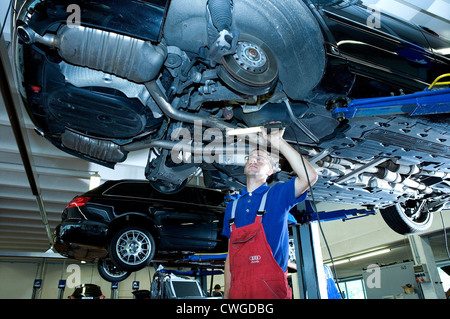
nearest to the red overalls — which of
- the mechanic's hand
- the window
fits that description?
the mechanic's hand

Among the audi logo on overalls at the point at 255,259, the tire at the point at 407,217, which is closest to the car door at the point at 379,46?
the audi logo on overalls at the point at 255,259

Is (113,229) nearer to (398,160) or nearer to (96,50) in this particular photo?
(96,50)

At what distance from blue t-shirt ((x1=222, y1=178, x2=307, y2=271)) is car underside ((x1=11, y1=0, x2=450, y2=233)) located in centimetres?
23

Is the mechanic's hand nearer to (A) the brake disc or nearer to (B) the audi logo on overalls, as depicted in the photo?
(A) the brake disc

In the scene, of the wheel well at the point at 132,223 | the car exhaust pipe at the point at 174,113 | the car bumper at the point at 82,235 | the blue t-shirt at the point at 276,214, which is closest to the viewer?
the blue t-shirt at the point at 276,214

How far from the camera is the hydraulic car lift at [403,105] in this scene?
6.57ft

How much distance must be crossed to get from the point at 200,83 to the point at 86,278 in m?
16.7

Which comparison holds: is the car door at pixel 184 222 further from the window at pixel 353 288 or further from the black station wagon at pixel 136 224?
the window at pixel 353 288

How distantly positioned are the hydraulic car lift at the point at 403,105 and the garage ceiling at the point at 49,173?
2.02m

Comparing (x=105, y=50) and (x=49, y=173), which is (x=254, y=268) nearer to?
(x=105, y=50)

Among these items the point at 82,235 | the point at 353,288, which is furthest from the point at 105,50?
the point at 353,288

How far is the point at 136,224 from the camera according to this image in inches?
174

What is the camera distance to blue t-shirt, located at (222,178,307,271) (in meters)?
1.69

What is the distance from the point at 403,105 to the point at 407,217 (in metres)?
3.28
